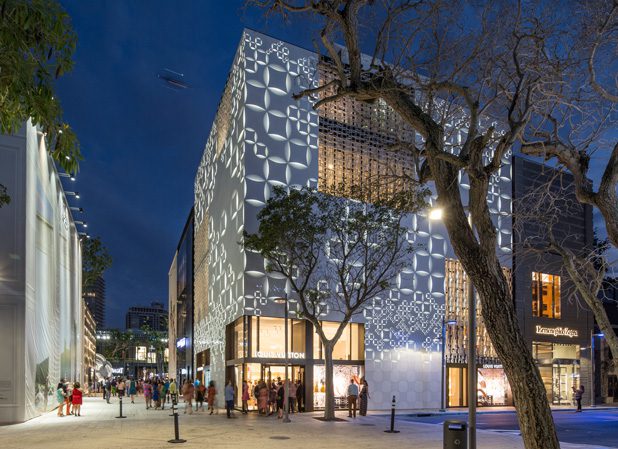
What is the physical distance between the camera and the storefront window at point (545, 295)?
1658 inches

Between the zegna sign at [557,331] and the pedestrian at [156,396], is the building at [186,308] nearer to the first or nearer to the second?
the pedestrian at [156,396]

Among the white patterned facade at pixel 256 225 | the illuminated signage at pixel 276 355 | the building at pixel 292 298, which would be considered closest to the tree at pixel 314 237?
the white patterned facade at pixel 256 225

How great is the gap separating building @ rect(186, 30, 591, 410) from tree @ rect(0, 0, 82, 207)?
22.3 metres

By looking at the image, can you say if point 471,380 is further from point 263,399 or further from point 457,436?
point 263,399

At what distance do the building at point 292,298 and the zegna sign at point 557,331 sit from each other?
2.43 m

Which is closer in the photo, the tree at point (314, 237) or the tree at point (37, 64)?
the tree at point (37, 64)

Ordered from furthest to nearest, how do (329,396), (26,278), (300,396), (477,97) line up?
(300,396)
(26,278)
(329,396)
(477,97)

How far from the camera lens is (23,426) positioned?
23094 millimetres

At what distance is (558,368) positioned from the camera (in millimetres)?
42969

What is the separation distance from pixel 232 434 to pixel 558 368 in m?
30.3

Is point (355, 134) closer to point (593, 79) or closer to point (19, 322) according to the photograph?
point (19, 322)

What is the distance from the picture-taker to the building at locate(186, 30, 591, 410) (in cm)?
3098

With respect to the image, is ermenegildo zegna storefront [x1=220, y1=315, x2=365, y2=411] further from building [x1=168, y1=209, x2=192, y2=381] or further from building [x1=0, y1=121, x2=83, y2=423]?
building [x1=168, y1=209, x2=192, y2=381]

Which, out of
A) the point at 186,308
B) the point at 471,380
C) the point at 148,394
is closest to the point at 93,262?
the point at 186,308
